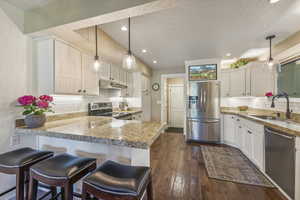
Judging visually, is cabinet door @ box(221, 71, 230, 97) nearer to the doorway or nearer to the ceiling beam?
the doorway

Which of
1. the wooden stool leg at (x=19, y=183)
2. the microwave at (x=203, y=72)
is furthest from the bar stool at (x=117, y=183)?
the microwave at (x=203, y=72)

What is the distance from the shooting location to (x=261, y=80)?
3154 millimetres

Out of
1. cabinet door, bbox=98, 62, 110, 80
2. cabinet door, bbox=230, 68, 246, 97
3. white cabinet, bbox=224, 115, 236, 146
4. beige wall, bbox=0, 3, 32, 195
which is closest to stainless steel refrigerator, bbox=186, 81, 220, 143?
white cabinet, bbox=224, 115, 236, 146

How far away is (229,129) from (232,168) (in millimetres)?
1444

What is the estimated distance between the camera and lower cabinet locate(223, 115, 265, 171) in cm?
217

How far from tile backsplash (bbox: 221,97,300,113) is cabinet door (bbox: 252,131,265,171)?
0.77 meters

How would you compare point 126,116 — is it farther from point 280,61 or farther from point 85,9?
point 280,61

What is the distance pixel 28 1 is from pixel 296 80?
4445 millimetres

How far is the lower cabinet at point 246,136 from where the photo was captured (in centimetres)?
217

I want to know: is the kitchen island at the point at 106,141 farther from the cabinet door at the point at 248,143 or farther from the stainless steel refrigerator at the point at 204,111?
the stainless steel refrigerator at the point at 204,111

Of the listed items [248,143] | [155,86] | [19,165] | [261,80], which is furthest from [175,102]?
[19,165]

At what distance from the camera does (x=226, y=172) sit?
7.27 feet

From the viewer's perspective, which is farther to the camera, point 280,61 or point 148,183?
point 280,61

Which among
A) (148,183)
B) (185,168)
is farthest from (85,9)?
(185,168)
